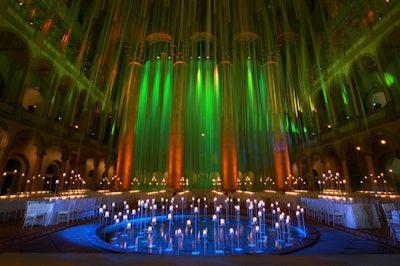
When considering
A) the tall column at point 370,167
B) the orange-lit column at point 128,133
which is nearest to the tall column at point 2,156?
the orange-lit column at point 128,133

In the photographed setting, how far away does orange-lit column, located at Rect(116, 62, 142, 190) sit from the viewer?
1973 centimetres

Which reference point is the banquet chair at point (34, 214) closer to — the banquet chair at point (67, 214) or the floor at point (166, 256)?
the floor at point (166, 256)

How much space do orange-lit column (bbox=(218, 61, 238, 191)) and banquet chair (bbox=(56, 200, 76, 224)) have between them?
13.4 m

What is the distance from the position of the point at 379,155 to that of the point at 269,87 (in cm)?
1172

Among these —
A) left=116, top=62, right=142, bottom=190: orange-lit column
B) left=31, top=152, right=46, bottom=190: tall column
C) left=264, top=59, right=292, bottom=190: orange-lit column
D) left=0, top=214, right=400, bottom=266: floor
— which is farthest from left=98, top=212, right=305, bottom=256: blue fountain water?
left=264, top=59, right=292, bottom=190: orange-lit column

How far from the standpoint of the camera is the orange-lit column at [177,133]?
763 inches

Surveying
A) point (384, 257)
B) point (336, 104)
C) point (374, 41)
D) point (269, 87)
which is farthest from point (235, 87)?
point (384, 257)

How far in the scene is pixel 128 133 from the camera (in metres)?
20.7

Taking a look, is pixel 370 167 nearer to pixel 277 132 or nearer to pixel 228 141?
pixel 277 132

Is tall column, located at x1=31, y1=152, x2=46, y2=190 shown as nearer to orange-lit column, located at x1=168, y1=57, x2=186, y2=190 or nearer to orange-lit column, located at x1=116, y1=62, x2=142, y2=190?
orange-lit column, located at x1=116, y1=62, x2=142, y2=190

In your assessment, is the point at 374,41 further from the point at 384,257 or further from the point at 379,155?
the point at 384,257

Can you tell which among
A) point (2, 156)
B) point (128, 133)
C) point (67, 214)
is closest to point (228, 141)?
point (128, 133)

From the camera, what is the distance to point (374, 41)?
49.0 feet

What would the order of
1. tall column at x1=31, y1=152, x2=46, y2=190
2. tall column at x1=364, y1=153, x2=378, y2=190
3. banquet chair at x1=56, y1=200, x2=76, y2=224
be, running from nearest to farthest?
banquet chair at x1=56, y1=200, x2=76, y2=224 < tall column at x1=31, y1=152, x2=46, y2=190 < tall column at x1=364, y1=153, x2=378, y2=190
